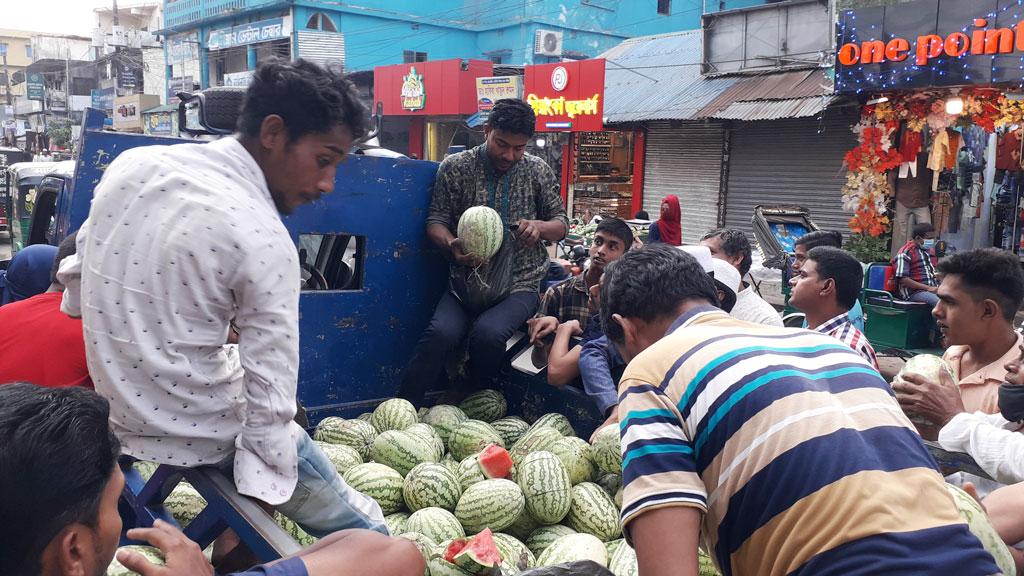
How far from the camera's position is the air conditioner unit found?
2700cm

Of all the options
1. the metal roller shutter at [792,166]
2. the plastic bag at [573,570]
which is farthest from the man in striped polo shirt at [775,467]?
the metal roller shutter at [792,166]

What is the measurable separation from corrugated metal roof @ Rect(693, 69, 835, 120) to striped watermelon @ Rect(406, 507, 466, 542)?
10.8 m

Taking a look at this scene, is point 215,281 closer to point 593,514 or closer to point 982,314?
point 593,514

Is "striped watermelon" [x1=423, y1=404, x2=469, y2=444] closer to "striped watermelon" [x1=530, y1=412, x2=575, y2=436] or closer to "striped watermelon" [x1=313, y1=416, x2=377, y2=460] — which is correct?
"striped watermelon" [x1=313, y1=416, x2=377, y2=460]

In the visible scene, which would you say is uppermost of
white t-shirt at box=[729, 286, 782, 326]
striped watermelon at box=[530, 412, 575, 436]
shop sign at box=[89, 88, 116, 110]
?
shop sign at box=[89, 88, 116, 110]

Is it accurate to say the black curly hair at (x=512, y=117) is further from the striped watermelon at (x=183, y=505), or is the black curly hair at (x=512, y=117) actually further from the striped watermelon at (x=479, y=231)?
the striped watermelon at (x=183, y=505)

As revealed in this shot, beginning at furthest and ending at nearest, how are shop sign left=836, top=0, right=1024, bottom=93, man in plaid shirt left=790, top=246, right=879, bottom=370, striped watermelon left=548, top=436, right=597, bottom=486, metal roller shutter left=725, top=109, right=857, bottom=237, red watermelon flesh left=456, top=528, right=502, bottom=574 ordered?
metal roller shutter left=725, top=109, right=857, bottom=237 < shop sign left=836, top=0, right=1024, bottom=93 < man in plaid shirt left=790, top=246, right=879, bottom=370 < striped watermelon left=548, top=436, right=597, bottom=486 < red watermelon flesh left=456, top=528, right=502, bottom=574

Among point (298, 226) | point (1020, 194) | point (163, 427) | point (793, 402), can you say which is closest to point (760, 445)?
point (793, 402)

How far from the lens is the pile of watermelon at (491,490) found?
2.88m

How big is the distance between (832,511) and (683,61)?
61.0 feet

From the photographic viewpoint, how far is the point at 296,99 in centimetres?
217

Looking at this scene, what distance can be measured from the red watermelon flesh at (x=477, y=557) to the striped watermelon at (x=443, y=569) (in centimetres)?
2

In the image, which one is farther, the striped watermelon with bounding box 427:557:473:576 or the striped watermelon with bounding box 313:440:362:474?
the striped watermelon with bounding box 313:440:362:474

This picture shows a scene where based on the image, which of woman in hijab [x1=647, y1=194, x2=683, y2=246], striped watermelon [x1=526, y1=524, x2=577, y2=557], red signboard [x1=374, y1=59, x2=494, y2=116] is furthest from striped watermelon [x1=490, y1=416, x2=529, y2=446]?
red signboard [x1=374, y1=59, x2=494, y2=116]
